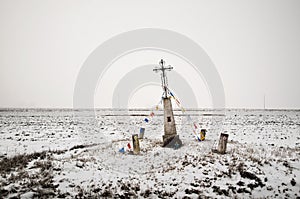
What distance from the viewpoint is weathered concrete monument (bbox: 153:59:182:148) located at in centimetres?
1305

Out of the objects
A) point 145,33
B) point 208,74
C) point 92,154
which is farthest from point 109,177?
point 145,33

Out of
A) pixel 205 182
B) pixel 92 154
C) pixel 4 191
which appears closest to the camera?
pixel 4 191

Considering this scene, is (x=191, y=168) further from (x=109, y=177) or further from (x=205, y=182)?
(x=109, y=177)

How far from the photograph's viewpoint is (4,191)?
21.3 ft

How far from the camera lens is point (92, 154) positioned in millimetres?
11609

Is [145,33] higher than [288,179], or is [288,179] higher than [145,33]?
[145,33]

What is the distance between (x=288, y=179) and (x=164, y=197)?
5.65 m

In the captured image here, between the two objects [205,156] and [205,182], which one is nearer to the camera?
[205,182]

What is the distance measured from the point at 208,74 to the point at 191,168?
19.4 m

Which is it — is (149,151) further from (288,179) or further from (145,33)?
(145,33)

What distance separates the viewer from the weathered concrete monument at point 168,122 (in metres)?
13.1

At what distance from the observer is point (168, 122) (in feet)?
44.4

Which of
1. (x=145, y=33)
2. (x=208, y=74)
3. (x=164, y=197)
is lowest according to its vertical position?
(x=164, y=197)

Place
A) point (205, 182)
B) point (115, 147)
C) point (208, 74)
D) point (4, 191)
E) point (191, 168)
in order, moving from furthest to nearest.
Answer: point (208, 74) → point (115, 147) → point (191, 168) → point (205, 182) → point (4, 191)
